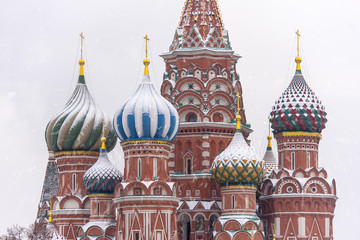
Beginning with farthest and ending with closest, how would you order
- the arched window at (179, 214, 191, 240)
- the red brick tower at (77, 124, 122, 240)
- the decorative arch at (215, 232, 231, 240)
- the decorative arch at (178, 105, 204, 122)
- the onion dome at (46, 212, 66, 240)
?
the decorative arch at (178, 105, 204, 122) → the arched window at (179, 214, 191, 240) → the red brick tower at (77, 124, 122, 240) → the onion dome at (46, 212, 66, 240) → the decorative arch at (215, 232, 231, 240)

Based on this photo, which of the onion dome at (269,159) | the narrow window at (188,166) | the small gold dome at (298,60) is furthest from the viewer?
the onion dome at (269,159)

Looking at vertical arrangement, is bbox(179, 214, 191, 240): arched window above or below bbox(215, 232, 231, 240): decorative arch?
above

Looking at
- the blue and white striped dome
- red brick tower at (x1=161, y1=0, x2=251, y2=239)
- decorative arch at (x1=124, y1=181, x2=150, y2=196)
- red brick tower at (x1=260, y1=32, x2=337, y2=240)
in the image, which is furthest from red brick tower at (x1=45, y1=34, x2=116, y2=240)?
red brick tower at (x1=260, y1=32, x2=337, y2=240)

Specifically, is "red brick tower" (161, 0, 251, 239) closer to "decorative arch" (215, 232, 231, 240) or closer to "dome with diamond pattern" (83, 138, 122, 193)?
"decorative arch" (215, 232, 231, 240)

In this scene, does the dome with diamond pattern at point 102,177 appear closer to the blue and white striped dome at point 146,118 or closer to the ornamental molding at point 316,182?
the blue and white striped dome at point 146,118

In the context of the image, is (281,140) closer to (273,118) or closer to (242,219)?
(273,118)

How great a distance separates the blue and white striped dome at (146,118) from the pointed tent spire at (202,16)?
553 centimetres

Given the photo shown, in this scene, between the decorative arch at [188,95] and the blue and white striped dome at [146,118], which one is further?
the decorative arch at [188,95]

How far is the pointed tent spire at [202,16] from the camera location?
186ft

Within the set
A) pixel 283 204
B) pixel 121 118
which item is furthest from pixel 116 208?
pixel 283 204

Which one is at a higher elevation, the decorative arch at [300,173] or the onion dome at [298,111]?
the onion dome at [298,111]

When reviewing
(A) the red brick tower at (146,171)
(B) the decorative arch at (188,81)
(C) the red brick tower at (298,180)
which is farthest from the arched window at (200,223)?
(B) the decorative arch at (188,81)

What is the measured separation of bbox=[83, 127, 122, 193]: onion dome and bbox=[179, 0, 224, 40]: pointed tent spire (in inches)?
296

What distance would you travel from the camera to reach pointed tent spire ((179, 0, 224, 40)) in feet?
186
